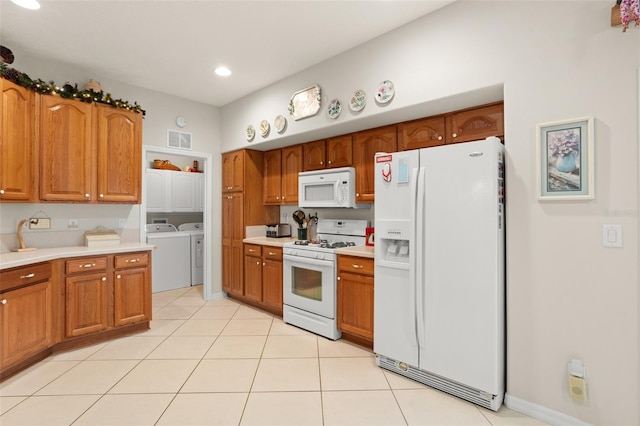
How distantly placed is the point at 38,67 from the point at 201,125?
179 centimetres

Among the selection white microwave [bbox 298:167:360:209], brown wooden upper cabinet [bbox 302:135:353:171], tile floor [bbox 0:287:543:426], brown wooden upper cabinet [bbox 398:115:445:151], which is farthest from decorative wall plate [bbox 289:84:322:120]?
tile floor [bbox 0:287:543:426]

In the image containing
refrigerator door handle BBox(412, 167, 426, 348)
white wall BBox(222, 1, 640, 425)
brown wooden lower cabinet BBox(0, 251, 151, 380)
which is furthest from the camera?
brown wooden lower cabinet BBox(0, 251, 151, 380)

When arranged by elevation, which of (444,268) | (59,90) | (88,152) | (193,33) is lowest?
(444,268)

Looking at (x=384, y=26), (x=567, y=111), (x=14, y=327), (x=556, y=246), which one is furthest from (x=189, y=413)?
(x=384, y=26)

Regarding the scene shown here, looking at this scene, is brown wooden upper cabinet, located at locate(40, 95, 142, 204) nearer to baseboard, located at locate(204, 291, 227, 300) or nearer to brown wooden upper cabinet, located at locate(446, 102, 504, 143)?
baseboard, located at locate(204, 291, 227, 300)

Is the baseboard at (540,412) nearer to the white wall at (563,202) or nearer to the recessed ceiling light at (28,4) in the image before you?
the white wall at (563,202)

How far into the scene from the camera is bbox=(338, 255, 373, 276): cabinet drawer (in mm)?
2863

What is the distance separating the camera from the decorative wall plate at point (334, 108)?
3130mm

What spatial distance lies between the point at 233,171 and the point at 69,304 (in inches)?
96.1

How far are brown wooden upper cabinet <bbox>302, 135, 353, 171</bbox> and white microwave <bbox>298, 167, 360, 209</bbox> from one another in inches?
4.8

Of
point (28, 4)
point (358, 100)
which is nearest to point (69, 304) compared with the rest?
point (28, 4)

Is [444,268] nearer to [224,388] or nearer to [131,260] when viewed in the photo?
[224,388]

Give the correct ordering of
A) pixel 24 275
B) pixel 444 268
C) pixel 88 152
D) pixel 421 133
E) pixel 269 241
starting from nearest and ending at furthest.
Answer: pixel 444 268 < pixel 24 275 < pixel 421 133 < pixel 88 152 < pixel 269 241

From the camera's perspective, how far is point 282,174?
4262mm
